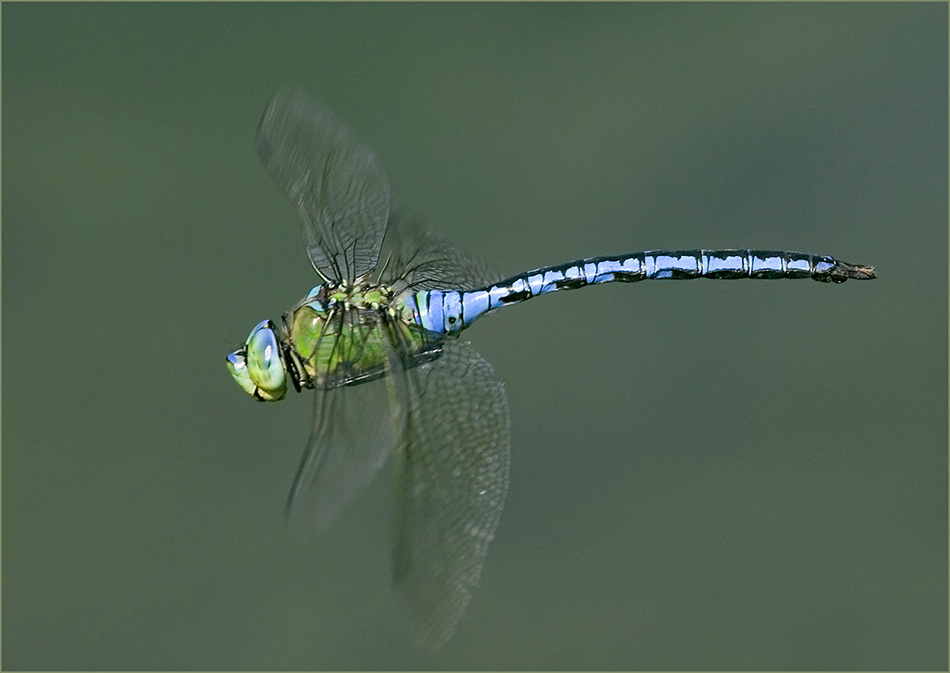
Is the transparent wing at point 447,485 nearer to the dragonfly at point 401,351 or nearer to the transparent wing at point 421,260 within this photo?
the dragonfly at point 401,351

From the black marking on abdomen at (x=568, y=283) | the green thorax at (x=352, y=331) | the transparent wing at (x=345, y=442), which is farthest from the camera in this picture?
the black marking on abdomen at (x=568, y=283)

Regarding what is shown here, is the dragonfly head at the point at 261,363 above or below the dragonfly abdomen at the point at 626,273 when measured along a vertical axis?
below

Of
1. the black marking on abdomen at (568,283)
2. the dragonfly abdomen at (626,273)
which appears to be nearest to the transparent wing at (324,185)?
the dragonfly abdomen at (626,273)

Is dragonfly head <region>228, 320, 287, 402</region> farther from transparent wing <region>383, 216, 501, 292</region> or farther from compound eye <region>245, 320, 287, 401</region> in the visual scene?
transparent wing <region>383, 216, 501, 292</region>

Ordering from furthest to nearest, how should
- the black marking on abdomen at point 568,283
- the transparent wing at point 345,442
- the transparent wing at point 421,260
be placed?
the black marking on abdomen at point 568,283
the transparent wing at point 421,260
the transparent wing at point 345,442

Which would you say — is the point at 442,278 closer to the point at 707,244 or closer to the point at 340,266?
the point at 340,266

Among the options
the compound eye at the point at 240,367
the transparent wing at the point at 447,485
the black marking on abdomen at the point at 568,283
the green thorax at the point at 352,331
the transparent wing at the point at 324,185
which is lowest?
the transparent wing at the point at 447,485

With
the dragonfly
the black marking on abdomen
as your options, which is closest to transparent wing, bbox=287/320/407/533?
the dragonfly
